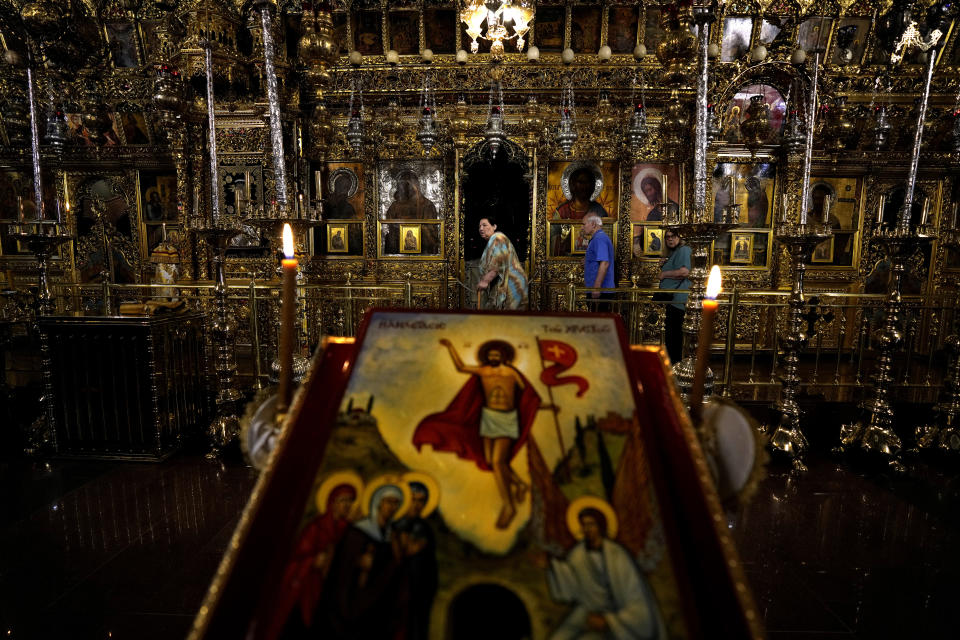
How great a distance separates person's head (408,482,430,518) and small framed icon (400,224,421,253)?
8045 mm

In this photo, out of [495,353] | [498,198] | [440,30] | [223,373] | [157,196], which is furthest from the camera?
[498,198]

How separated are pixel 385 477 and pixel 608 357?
2.12 ft

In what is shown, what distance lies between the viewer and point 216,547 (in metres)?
2.65

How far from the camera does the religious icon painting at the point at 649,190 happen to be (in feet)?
27.8

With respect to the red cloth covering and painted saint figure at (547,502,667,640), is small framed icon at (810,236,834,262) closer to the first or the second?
the red cloth covering

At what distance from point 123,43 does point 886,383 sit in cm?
1221

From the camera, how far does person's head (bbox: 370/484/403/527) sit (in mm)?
987

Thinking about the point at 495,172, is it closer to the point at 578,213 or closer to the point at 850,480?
the point at 578,213

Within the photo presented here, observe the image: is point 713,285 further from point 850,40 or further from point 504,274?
point 850,40

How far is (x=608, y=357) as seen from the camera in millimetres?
1240

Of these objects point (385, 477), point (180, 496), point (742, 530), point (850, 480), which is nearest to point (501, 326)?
point (385, 477)

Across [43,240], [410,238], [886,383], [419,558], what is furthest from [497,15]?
[419,558]

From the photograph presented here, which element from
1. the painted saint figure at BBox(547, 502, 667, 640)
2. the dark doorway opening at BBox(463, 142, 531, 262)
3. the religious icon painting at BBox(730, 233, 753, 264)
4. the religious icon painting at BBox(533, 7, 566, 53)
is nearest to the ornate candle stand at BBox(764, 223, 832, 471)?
the painted saint figure at BBox(547, 502, 667, 640)

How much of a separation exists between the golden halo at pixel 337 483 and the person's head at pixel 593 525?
489 mm
